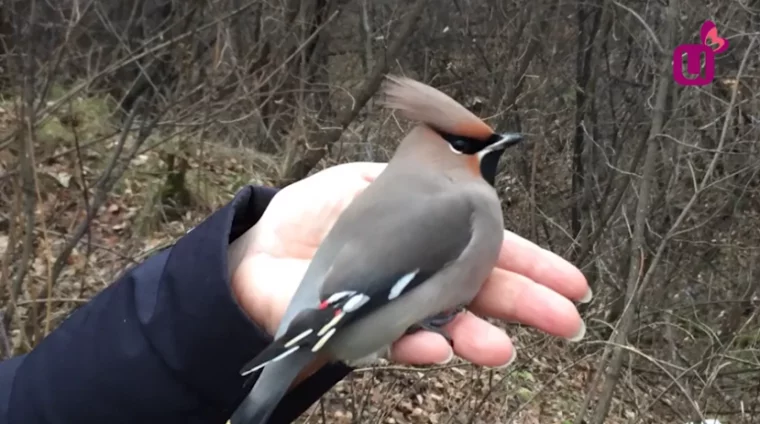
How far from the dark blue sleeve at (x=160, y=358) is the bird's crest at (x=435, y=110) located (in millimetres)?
445

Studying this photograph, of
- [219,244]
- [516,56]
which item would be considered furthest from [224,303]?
[516,56]

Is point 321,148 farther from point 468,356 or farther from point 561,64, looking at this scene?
point 468,356

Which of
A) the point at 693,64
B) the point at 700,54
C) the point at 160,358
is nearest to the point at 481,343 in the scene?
the point at 160,358

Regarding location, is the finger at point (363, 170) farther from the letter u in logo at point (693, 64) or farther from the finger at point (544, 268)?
the letter u in logo at point (693, 64)

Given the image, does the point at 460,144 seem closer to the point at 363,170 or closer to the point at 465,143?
the point at 465,143

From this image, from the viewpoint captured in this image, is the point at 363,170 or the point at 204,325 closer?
the point at 204,325

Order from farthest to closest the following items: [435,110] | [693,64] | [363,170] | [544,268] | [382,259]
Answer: [693,64] → [363,170] → [435,110] → [544,268] → [382,259]

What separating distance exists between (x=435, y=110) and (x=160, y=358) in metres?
0.76

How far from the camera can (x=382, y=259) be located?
162cm

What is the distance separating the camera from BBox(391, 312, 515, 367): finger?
152 centimetres

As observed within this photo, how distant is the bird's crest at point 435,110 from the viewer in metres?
1.84

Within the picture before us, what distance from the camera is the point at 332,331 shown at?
1.53 m

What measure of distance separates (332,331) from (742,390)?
3761 mm

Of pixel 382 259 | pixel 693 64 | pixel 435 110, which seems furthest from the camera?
pixel 693 64
